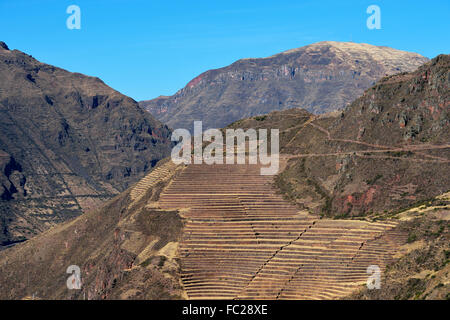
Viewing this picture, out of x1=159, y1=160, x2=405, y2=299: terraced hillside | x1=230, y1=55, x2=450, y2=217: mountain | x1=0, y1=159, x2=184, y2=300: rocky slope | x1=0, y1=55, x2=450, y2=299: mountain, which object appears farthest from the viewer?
x1=230, y1=55, x2=450, y2=217: mountain

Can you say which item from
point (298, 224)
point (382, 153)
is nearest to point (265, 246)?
point (298, 224)

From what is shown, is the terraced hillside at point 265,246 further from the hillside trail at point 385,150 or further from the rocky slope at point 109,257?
the hillside trail at point 385,150

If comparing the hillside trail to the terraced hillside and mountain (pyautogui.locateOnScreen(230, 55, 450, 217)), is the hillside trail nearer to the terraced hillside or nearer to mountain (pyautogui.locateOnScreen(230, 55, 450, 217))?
mountain (pyautogui.locateOnScreen(230, 55, 450, 217))

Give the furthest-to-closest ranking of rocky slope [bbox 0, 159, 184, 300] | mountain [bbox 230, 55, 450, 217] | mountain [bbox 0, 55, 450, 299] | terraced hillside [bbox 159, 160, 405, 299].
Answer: mountain [bbox 230, 55, 450, 217] < rocky slope [bbox 0, 159, 184, 300] < mountain [bbox 0, 55, 450, 299] < terraced hillside [bbox 159, 160, 405, 299]

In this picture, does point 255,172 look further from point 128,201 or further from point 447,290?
point 447,290

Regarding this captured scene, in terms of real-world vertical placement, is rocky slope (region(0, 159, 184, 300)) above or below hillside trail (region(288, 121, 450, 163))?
below

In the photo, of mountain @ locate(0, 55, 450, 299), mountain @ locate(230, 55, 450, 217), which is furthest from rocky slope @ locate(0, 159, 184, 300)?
mountain @ locate(230, 55, 450, 217)

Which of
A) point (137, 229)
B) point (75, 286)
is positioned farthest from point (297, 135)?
point (75, 286)

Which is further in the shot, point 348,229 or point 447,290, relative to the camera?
point 348,229
